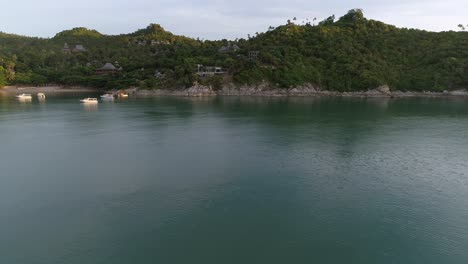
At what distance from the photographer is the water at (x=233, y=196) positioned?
12242mm

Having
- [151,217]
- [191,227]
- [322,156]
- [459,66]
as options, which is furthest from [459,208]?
[459,66]

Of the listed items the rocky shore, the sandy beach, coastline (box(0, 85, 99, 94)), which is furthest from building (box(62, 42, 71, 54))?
A: the rocky shore

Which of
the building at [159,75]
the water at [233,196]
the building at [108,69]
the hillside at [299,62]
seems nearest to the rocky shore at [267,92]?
the hillside at [299,62]

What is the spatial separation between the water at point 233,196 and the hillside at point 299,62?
47.3m

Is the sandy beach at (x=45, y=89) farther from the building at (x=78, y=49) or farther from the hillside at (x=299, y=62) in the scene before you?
the building at (x=78, y=49)

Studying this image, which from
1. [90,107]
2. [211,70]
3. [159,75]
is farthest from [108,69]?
[90,107]

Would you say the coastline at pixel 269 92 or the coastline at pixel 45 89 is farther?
the coastline at pixel 45 89

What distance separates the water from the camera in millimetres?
12242

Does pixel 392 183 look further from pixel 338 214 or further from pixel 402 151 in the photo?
Result: pixel 402 151

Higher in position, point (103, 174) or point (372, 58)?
point (372, 58)

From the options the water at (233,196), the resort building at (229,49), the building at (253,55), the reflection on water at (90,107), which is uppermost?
the resort building at (229,49)

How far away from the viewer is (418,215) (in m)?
14.9

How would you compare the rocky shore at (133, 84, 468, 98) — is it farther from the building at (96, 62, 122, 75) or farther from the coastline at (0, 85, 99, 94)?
the coastline at (0, 85, 99, 94)

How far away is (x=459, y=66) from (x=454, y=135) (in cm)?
5582
